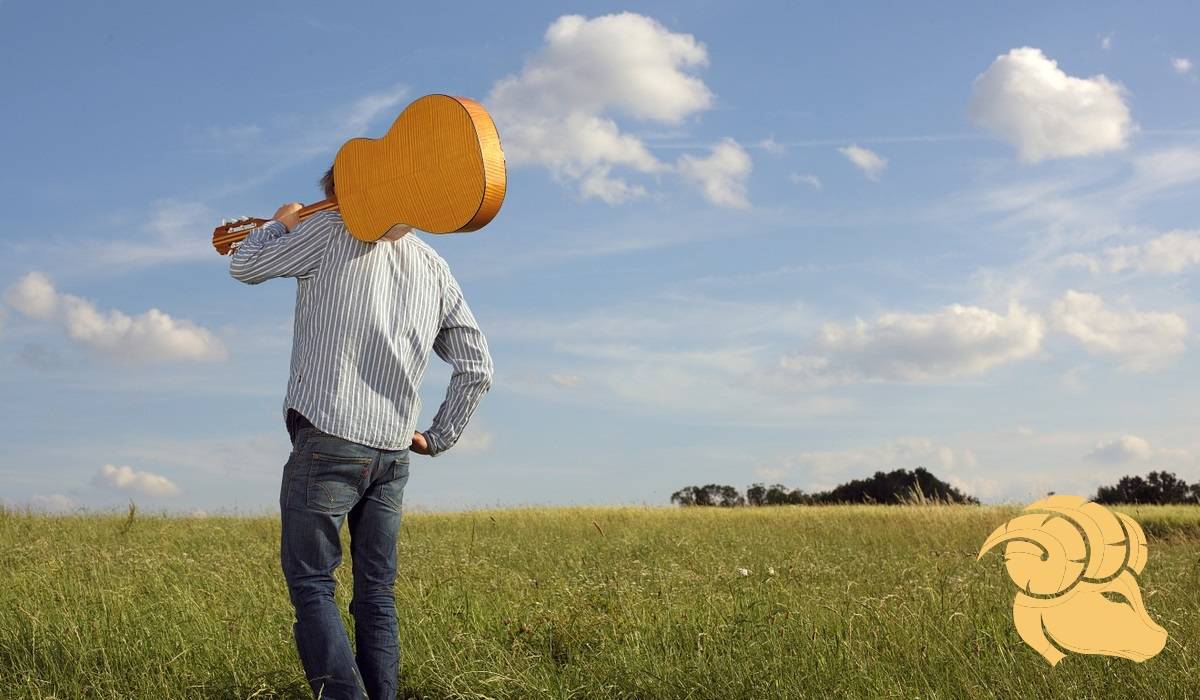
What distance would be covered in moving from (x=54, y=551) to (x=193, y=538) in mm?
2360

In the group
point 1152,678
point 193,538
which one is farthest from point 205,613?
point 193,538

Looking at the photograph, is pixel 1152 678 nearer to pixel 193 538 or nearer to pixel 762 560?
pixel 762 560

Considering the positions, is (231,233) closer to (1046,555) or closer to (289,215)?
(289,215)

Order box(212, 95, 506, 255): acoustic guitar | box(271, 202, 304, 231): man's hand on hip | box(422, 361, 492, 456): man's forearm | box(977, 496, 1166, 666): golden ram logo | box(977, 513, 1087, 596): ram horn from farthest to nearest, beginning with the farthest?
box(977, 513, 1087, 596): ram horn → box(977, 496, 1166, 666): golden ram logo → box(422, 361, 492, 456): man's forearm → box(271, 202, 304, 231): man's hand on hip → box(212, 95, 506, 255): acoustic guitar

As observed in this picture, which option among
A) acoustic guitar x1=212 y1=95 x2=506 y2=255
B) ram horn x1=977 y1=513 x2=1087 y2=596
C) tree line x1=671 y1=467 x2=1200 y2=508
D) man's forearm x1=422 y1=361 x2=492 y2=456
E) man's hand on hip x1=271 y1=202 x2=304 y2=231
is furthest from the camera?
tree line x1=671 y1=467 x2=1200 y2=508

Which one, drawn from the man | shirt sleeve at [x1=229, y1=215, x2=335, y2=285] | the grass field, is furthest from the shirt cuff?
the grass field

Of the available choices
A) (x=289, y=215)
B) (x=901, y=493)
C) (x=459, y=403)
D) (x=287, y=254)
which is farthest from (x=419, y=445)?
(x=901, y=493)

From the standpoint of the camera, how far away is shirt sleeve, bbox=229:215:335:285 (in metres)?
3.67

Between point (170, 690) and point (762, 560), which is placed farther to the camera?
point (762, 560)

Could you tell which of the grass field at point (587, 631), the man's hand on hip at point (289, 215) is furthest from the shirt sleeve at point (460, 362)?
the grass field at point (587, 631)

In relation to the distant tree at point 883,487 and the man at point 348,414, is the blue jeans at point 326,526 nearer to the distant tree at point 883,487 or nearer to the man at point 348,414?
the man at point 348,414

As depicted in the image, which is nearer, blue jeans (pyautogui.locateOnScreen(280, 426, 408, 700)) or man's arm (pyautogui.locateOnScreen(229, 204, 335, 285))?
blue jeans (pyautogui.locateOnScreen(280, 426, 408, 700))

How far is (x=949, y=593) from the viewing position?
239 inches

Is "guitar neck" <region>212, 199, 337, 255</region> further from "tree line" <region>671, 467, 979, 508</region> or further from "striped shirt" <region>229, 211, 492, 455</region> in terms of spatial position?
"tree line" <region>671, 467, 979, 508</region>
